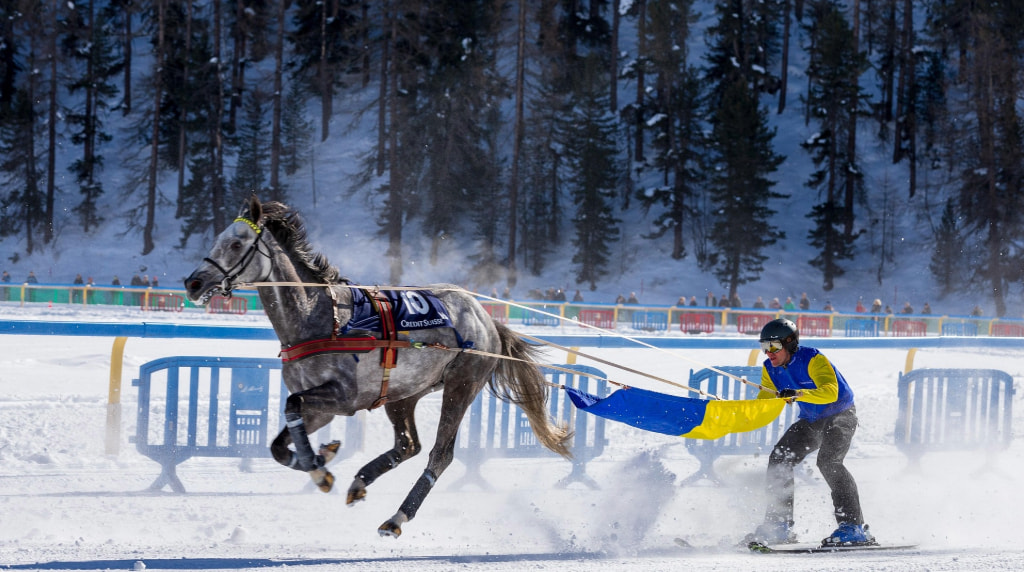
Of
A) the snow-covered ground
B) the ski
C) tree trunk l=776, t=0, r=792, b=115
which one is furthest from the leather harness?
tree trunk l=776, t=0, r=792, b=115

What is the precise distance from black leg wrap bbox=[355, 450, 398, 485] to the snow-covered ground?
1.55 feet

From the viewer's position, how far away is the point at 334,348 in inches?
215

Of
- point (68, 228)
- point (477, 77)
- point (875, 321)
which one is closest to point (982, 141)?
point (875, 321)

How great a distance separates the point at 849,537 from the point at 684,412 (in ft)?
4.82

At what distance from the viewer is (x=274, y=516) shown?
6.50 m

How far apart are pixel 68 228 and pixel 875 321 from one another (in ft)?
122

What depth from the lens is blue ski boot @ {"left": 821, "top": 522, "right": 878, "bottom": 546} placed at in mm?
6223

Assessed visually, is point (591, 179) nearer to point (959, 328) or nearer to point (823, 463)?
point (959, 328)

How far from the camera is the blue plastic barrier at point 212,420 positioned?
717 cm

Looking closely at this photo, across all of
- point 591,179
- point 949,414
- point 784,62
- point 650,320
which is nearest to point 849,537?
point 949,414

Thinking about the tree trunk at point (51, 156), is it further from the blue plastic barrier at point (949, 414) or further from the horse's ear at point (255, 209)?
the blue plastic barrier at point (949, 414)

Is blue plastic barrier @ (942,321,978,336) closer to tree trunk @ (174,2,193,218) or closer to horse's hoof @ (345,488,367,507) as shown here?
horse's hoof @ (345,488,367,507)

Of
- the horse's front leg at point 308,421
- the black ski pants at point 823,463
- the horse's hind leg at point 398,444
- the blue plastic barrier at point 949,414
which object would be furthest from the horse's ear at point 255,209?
the blue plastic barrier at point 949,414

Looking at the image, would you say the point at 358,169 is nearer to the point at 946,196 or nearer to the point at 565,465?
the point at 946,196
